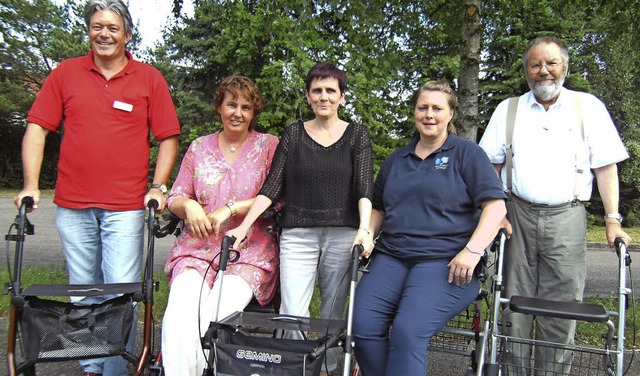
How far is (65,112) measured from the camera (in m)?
3.18

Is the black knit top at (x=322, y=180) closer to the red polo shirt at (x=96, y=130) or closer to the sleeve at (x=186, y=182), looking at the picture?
the sleeve at (x=186, y=182)

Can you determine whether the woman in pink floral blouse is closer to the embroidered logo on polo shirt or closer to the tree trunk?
the embroidered logo on polo shirt

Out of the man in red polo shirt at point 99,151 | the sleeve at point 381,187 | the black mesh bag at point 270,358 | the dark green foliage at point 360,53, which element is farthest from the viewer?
the dark green foliage at point 360,53

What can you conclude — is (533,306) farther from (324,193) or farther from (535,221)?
(324,193)

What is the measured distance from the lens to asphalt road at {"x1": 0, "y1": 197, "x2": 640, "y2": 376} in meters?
3.75

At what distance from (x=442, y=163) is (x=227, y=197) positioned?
132 cm

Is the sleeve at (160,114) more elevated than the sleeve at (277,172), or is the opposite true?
the sleeve at (160,114)

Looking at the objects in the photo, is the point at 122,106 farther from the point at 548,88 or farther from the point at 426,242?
the point at 548,88

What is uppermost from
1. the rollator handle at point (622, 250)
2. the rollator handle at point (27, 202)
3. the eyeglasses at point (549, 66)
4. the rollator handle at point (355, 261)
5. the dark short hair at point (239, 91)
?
the eyeglasses at point (549, 66)

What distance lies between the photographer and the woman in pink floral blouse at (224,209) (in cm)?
298

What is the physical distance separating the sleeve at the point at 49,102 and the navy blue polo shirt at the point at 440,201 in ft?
6.83

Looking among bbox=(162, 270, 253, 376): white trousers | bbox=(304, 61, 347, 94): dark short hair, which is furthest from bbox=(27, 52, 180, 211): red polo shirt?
bbox=(304, 61, 347, 94): dark short hair

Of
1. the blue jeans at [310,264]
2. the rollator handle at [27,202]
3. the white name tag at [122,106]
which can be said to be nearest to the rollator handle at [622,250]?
the blue jeans at [310,264]

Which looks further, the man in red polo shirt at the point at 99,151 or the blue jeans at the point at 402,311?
the man in red polo shirt at the point at 99,151
